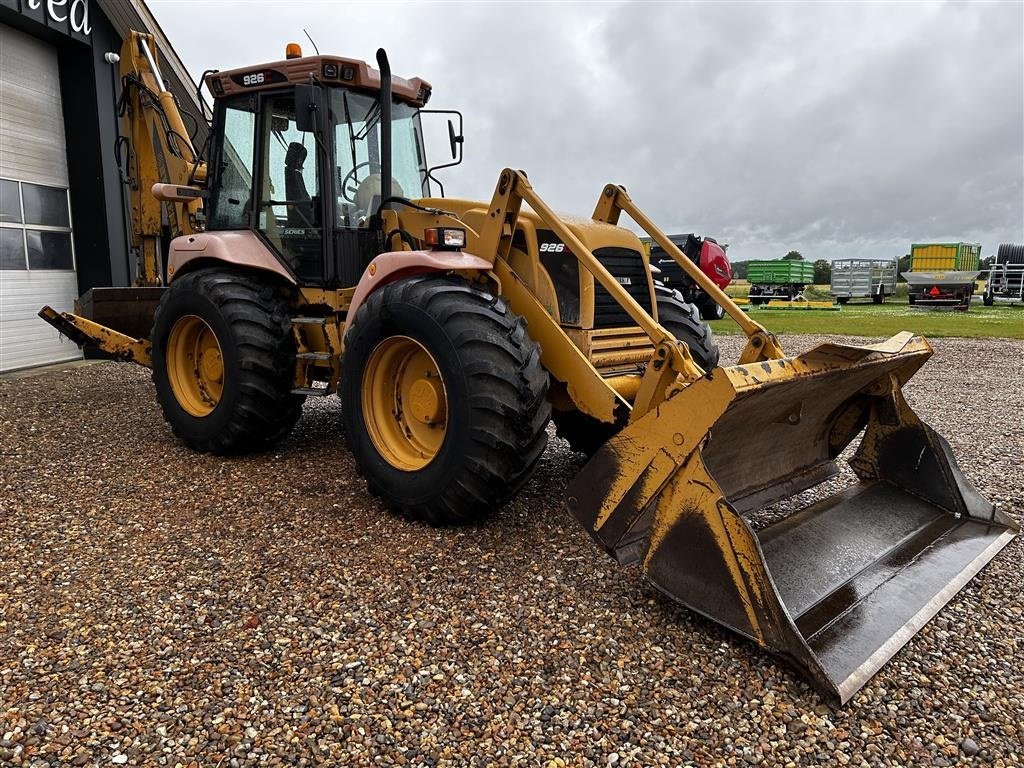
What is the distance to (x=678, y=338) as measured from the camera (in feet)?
16.8

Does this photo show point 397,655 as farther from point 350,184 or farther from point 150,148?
point 150,148

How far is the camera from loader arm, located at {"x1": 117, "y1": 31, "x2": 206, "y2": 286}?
751cm

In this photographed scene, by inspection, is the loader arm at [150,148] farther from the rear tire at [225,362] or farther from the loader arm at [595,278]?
the loader arm at [595,278]

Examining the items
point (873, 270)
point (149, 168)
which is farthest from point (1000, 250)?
point (149, 168)

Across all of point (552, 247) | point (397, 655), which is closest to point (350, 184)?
point (552, 247)

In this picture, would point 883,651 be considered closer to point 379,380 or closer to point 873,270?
point 379,380

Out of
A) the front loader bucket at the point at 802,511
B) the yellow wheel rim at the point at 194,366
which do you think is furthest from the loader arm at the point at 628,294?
the yellow wheel rim at the point at 194,366

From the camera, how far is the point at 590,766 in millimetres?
2266

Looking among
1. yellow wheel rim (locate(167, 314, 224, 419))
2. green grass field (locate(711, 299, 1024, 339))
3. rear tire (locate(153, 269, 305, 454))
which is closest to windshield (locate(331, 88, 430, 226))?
rear tire (locate(153, 269, 305, 454))

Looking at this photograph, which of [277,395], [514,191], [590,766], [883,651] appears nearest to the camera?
[590,766]

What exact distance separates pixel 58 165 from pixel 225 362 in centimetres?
765

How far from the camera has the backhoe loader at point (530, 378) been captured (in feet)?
9.89

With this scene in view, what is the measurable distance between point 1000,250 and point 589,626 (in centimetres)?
3407

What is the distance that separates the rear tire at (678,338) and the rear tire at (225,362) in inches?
78.2
